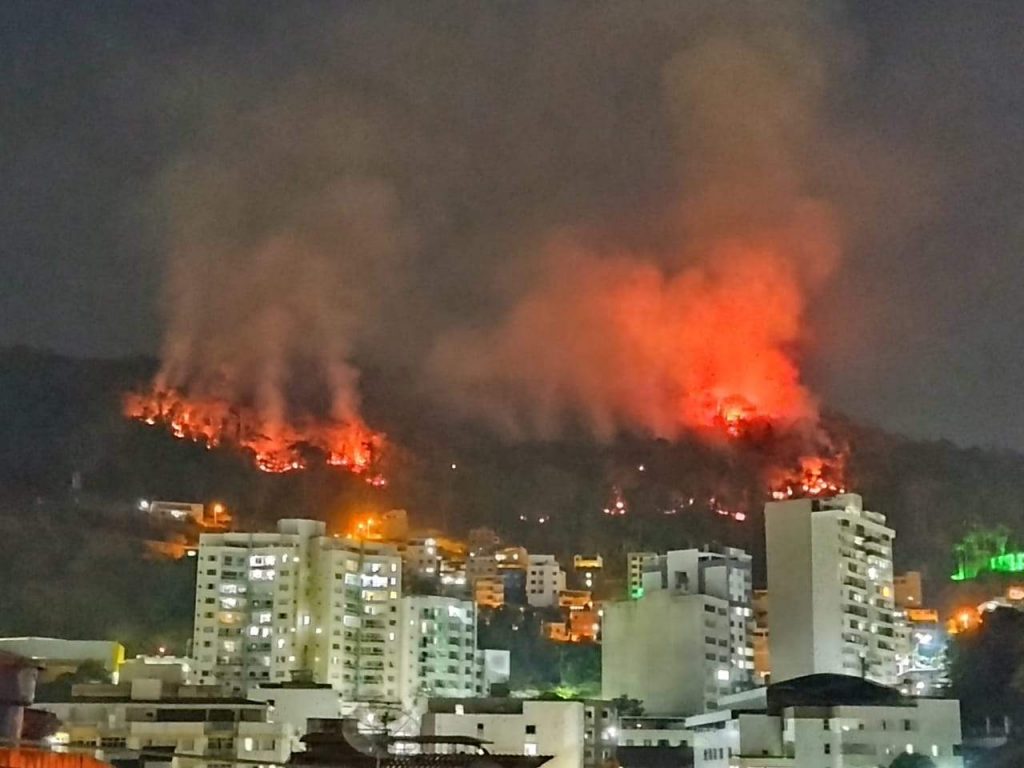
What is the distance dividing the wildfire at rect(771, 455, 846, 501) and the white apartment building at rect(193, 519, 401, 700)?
1847 cm

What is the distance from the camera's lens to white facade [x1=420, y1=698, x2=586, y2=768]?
20906 mm

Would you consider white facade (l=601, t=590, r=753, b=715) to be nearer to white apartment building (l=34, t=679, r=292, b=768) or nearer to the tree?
the tree

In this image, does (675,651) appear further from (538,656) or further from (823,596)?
(538,656)

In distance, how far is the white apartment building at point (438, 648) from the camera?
31062 mm

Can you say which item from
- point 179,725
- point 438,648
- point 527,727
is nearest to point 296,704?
point 179,725

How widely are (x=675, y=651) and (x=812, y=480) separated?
1754 centimetres

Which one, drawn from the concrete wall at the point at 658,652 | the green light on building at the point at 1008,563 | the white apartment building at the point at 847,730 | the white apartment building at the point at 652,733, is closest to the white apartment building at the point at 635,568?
the concrete wall at the point at 658,652

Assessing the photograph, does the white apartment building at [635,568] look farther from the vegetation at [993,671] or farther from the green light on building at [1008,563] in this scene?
the vegetation at [993,671]

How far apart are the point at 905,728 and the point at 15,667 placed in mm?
18363

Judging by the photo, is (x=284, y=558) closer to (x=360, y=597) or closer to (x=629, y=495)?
(x=360, y=597)

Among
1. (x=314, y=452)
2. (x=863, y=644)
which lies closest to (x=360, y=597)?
(x=863, y=644)

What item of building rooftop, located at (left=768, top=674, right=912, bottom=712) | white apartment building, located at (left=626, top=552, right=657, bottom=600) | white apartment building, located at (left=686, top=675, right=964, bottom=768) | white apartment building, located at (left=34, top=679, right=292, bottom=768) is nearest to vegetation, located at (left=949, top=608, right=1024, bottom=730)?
building rooftop, located at (left=768, top=674, right=912, bottom=712)

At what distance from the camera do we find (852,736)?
68.4 ft

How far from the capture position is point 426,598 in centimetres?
3198
